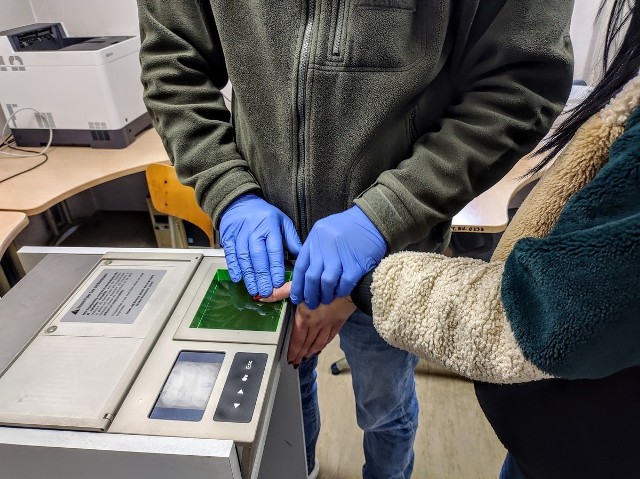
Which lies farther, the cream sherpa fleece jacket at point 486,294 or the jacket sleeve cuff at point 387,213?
the jacket sleeve cuff at point 387,213

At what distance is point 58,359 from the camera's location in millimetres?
607

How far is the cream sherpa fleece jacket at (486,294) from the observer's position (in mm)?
423

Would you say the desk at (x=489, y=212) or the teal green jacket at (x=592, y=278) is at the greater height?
the teal green jacket at (x=592, y=278)

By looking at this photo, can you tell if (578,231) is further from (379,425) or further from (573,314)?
(379,425)

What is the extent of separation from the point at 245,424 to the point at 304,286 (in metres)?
0.25

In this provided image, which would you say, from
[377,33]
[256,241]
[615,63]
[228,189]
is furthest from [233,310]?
[615,63]

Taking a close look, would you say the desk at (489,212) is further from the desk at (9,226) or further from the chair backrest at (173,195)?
the desk at (9,226)

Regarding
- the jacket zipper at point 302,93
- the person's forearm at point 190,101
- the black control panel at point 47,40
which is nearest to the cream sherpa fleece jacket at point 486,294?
the jacket zipper at point 302,93

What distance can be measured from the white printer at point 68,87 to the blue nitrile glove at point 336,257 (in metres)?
1.35

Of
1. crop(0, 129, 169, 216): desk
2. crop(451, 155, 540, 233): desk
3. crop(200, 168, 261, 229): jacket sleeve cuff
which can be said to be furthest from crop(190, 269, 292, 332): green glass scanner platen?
crop(0, 129, 169, 216): desk

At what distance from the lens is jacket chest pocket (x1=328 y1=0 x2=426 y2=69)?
68 cm

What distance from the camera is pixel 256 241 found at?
78cm

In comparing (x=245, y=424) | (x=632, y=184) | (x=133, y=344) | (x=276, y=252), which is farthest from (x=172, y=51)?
(x=632, y=184)

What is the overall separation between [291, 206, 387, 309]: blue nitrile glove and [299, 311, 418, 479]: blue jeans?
207mm
